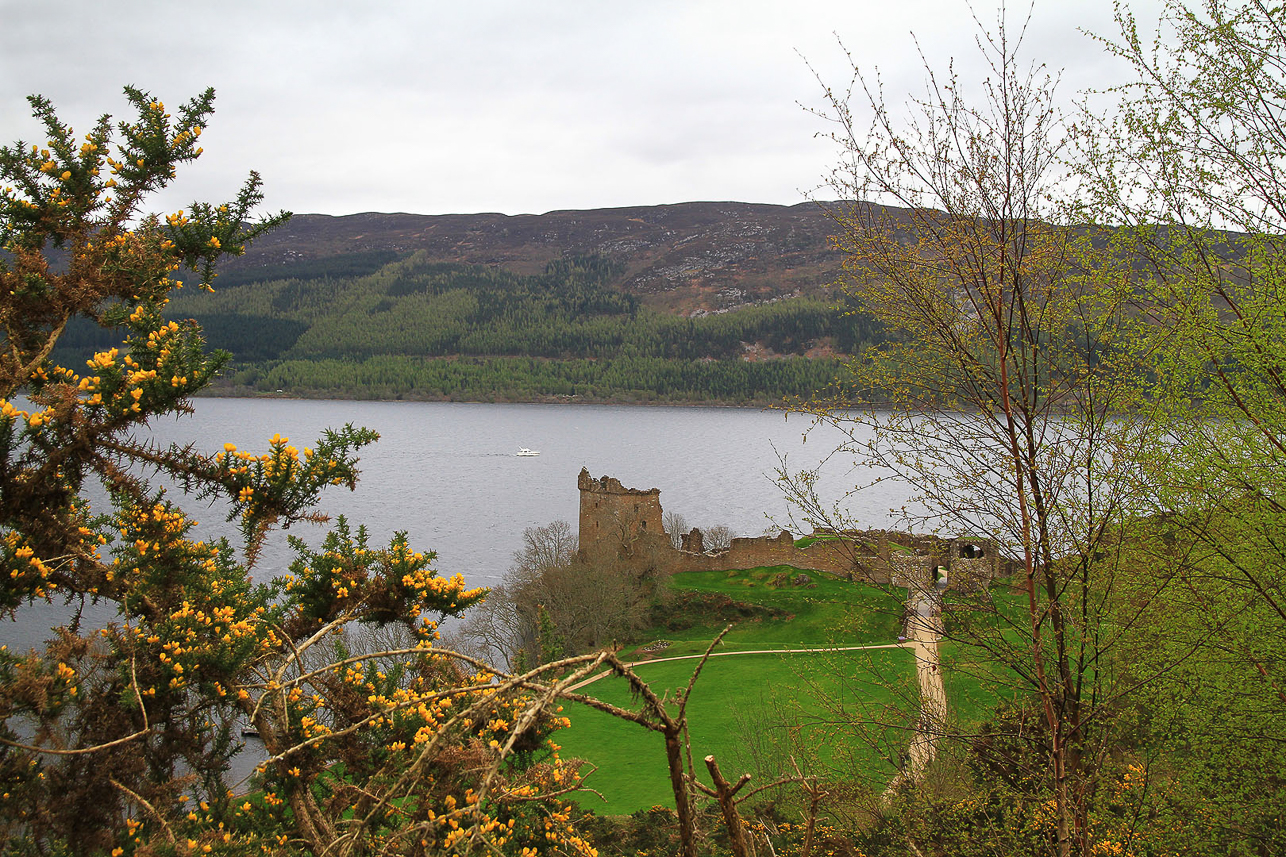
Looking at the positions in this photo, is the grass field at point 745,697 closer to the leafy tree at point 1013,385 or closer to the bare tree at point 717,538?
the leafy tree at point 1013,385

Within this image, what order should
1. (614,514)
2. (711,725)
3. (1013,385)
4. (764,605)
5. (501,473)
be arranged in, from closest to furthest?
(1013,385) → (711,725) → (764,605) → (614,514) → (501,473)

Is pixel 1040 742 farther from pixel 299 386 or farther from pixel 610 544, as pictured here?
pixel 299 386

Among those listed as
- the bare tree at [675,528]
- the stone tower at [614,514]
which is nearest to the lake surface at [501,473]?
the bare tree at [675,528]

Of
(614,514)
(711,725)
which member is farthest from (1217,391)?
(614,514)

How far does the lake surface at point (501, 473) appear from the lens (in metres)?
57.8

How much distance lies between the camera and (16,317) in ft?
23.4

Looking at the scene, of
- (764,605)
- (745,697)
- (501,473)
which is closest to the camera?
(745,697)

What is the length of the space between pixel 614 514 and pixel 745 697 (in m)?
23.4

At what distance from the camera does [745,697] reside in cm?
2734

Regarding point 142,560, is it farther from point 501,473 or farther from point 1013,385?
point 501,473

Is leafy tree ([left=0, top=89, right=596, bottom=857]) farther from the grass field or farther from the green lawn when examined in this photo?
the green lawn

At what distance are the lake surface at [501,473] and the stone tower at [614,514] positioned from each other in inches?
250

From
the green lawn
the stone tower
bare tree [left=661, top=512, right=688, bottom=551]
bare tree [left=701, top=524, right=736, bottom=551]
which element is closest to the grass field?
the green lawn

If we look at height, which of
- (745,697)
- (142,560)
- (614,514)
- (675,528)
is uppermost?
(142,560)
